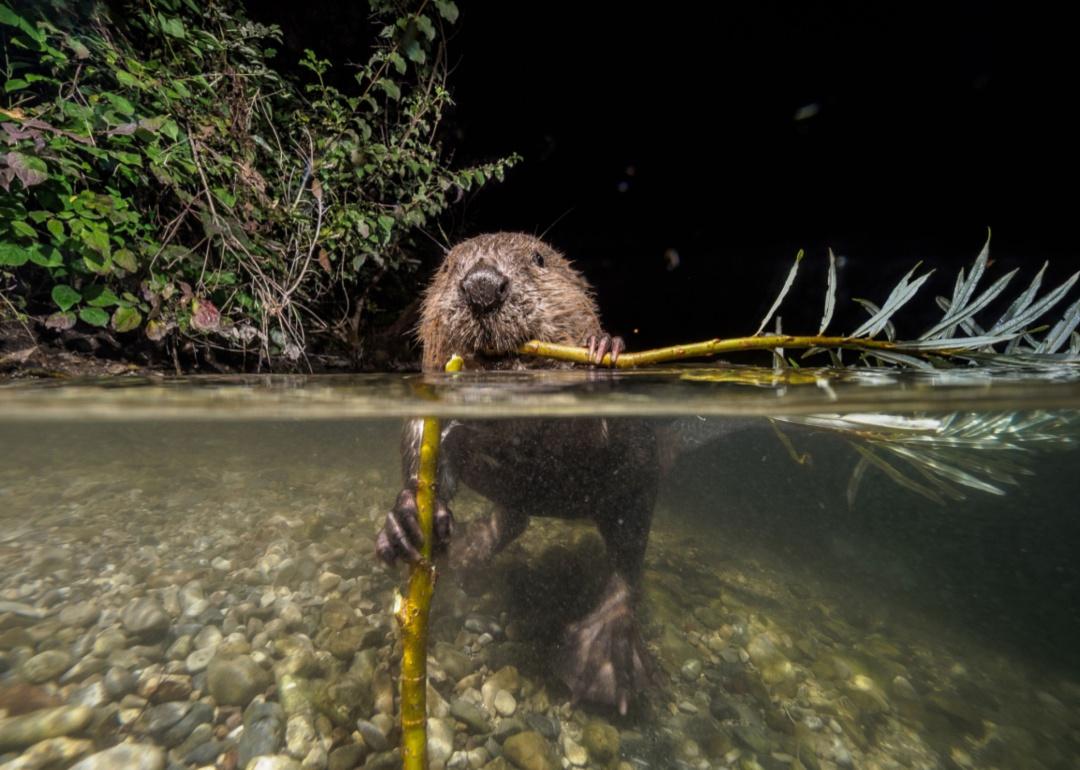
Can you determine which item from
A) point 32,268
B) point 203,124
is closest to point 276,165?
point 203,124

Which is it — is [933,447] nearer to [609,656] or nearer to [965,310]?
[965,310]

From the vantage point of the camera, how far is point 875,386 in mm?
2357

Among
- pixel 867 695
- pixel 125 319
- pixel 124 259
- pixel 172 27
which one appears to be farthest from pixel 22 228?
pixel 867 695

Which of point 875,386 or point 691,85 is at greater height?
point 691,85

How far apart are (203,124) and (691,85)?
469cm

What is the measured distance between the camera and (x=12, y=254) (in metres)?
2.88

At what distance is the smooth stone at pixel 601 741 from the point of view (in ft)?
6.60

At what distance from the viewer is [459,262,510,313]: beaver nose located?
249cm

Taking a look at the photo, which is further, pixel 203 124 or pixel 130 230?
pixel 203 124

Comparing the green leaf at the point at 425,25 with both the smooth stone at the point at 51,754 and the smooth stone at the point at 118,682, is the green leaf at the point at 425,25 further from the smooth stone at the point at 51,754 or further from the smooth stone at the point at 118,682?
the smooth stone at the point at 51,754

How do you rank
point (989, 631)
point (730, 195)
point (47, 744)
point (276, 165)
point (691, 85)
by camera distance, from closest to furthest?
point (47, 744), point (276, 165), point (989, 631), point (691, 85), point (730, 195)

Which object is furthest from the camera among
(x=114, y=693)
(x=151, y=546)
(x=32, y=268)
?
(x=32, y=268)

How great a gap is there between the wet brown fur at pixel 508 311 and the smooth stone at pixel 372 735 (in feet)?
5.42

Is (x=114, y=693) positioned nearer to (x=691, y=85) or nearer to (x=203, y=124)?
(x=203, y=124)
